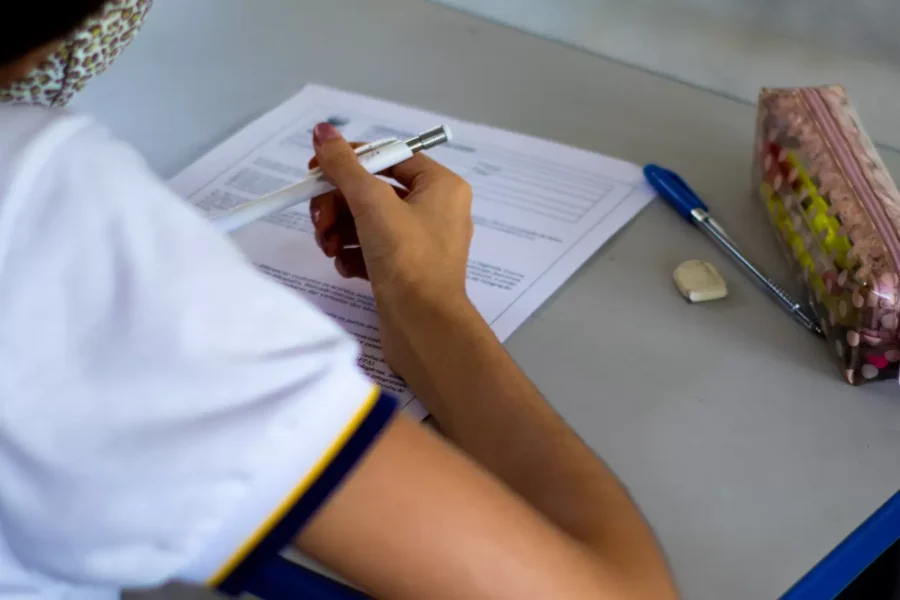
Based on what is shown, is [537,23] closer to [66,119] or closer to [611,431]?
[611,431]

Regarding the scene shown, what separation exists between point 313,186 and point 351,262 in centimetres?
7

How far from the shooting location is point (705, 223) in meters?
0.63

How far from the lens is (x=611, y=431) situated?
1.63 ft

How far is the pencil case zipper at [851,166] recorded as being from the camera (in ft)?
1.67

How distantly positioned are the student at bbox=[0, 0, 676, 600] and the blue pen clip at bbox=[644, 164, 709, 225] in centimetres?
37

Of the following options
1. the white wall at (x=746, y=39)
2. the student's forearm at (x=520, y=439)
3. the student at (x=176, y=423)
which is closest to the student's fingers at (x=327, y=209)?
the student's forearm at (x=520, y=439)

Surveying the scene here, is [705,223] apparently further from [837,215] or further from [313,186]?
[313,186]

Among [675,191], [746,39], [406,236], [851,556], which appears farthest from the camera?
[746,39]

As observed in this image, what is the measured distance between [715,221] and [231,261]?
1.50 ft

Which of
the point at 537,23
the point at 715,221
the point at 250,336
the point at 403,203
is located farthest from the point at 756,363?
the point at 537,23

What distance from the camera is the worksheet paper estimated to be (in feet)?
1.95

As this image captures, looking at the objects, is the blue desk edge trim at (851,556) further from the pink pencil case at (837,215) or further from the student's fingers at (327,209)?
the student's fingers at (327,209)

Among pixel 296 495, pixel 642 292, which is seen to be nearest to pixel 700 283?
pixel 642 292

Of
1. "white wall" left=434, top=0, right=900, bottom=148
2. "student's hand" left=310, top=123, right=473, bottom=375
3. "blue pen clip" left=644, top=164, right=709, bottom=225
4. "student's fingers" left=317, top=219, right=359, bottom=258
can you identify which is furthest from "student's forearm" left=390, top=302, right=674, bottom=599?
"white wall" left=434, top=0, right=900, bottom=148
